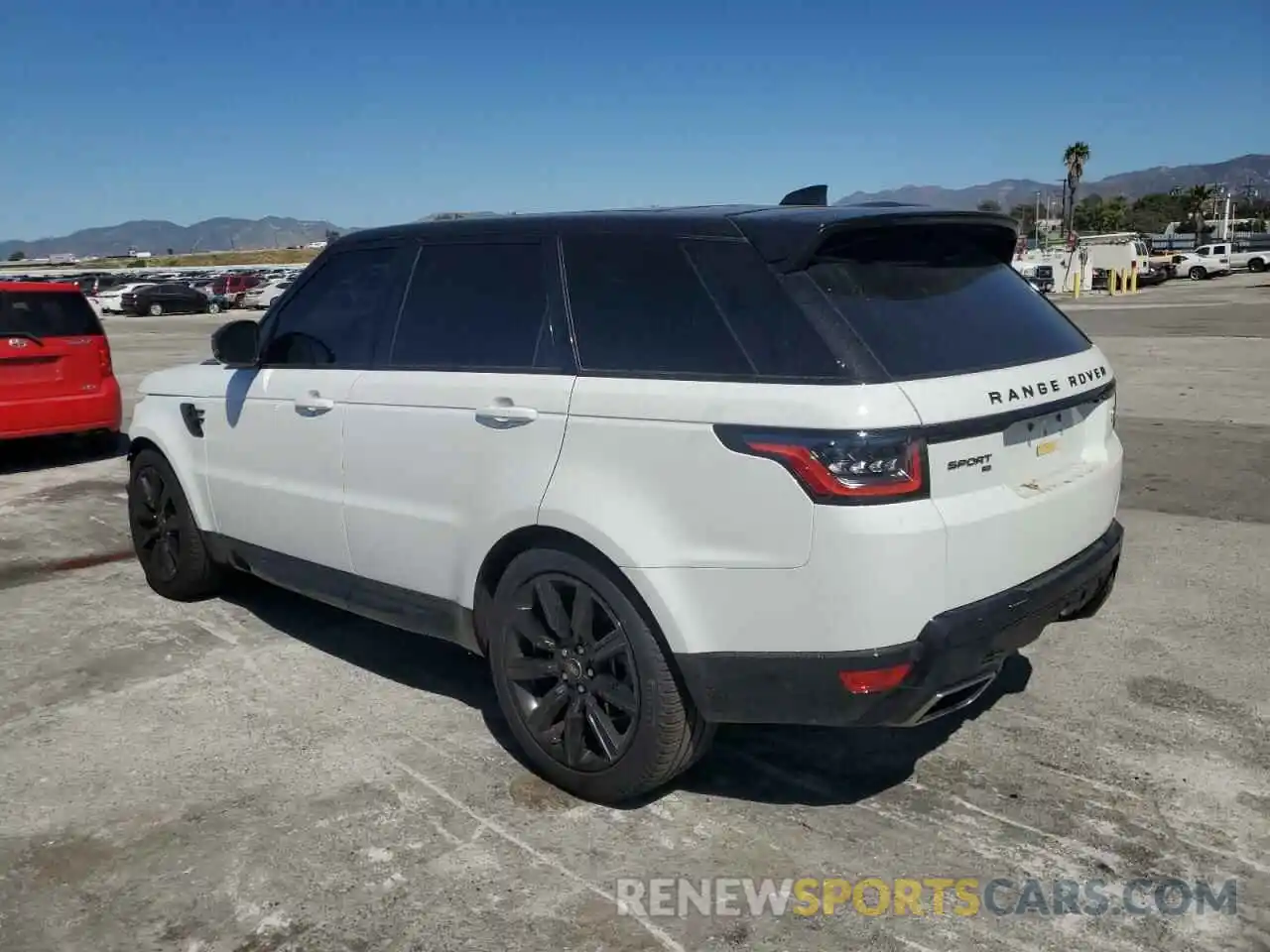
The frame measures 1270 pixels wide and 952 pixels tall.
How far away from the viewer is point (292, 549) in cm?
458

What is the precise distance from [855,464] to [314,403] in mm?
2399

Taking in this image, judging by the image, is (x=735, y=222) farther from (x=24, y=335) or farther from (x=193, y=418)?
(x=24, y=335)

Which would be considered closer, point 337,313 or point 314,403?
point 314,403

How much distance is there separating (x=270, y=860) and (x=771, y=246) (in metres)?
2.31

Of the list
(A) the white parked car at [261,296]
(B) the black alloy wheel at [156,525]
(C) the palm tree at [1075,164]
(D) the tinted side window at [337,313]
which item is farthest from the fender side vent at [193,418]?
(C) the palm tree at [1075,164]

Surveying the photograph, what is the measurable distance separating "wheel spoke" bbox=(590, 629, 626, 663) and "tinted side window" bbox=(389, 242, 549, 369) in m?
0.94

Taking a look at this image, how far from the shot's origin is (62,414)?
9336mm

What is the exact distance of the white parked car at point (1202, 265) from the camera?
2057 inches

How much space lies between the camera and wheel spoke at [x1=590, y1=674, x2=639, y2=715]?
3295 mm

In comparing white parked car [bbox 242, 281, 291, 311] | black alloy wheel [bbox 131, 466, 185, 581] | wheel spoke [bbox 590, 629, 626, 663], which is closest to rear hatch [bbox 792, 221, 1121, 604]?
wheel spoke [bbox 590, 629, 626, 663]

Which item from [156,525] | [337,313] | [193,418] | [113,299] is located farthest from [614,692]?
[113,299]

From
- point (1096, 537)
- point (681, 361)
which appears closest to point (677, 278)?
point (681, 361)

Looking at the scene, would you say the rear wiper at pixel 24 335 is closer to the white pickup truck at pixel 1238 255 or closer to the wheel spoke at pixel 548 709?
the wheel spoke at pixel 548 709

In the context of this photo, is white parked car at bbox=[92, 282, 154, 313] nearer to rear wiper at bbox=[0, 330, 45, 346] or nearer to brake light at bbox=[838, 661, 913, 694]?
rear wiper at bbox=[0, 330, 45, 346]
